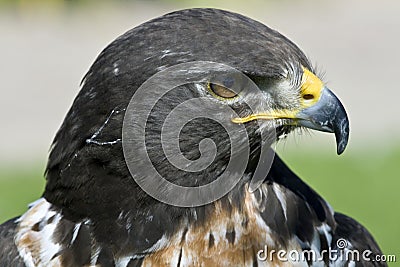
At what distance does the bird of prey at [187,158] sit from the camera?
4668mm

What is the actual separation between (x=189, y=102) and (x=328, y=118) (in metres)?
0.61

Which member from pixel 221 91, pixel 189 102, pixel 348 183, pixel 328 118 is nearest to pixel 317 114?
pixel 328 118

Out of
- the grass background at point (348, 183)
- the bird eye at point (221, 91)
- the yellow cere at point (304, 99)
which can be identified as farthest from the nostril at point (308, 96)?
the grass background at point (348, 183)

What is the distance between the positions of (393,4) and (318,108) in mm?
16499

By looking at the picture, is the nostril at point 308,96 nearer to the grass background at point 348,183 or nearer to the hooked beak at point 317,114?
the hooked beak at point 317,114

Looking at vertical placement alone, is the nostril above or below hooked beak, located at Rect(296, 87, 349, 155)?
above

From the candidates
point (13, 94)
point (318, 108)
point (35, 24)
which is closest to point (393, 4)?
point (35, 24)

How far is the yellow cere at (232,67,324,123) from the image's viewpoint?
187 inches

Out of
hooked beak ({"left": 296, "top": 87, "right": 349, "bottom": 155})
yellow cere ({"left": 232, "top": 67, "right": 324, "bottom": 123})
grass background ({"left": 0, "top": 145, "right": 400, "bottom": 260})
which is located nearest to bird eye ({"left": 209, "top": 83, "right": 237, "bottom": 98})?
yellow cere ({"left": 232, "top": 67, "right": 324, "bottom": 123})

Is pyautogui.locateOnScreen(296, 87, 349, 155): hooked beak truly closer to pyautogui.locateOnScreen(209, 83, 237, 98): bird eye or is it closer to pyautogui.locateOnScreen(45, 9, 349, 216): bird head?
pyautogui.locateOnScreen(45, 9, 349, 216): bird head

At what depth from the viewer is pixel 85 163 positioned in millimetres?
4844

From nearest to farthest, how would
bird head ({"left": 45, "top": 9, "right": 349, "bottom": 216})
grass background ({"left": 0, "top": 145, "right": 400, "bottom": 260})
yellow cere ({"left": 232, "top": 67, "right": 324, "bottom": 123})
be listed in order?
bird head ({"left": 45, "top": 9, "right": 349, "bottom": 216}), yellow cere ({"left": 232, "top": 67, "right": 324, "bottom": 123}), grass background ({"left": 0, "top": 145, "right": 400, "bottom": 260})

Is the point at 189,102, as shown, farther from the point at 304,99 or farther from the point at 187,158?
the point at 304,99

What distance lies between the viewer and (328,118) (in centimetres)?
469
